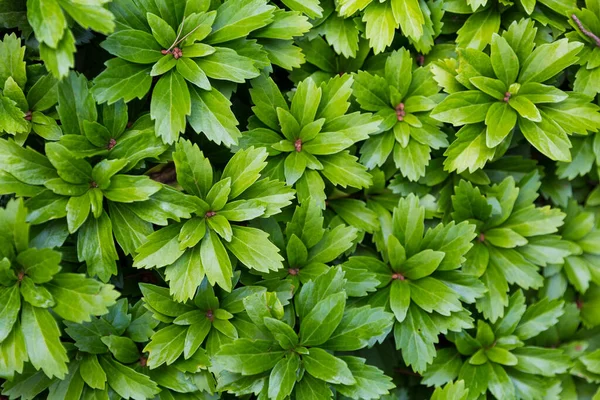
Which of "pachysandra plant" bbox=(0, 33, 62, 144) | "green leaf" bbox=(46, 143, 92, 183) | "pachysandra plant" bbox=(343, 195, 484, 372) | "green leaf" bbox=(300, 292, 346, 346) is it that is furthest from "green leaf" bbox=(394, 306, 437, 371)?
"pachysandra plant" bbox=(0, 33, 62, 144)

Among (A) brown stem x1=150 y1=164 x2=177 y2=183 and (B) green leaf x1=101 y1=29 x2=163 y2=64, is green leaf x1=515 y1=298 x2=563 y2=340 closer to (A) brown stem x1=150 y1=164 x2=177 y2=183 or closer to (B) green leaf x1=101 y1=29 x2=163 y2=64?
(A) brown stem x1=150 y1=164 x2=177 y2=183

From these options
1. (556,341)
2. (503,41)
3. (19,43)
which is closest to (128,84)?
(19,43)

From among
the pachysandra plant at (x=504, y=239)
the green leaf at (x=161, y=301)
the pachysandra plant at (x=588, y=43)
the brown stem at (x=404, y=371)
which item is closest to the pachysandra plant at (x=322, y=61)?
the pachysandra plant at (x=504, y=239)

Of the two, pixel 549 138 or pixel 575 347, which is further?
pixel 575 347

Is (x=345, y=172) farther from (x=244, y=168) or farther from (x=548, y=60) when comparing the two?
(x=548, y=60)

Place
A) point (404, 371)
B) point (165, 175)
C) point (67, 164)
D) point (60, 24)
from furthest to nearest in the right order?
point (404, 371) → point (165, 175) → point (67, 164) → point (60, 24)

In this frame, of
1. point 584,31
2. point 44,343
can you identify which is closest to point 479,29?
point 584,31
